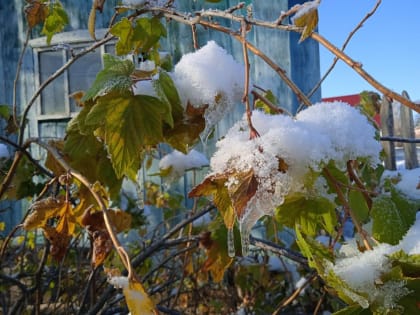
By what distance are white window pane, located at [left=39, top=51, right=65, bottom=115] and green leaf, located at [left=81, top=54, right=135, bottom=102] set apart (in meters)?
4.62

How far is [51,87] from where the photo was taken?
5250 millimetres

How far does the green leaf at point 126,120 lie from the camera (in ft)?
2.59

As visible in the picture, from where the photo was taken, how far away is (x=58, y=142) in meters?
1.61

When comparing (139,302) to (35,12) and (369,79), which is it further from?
(35,12)

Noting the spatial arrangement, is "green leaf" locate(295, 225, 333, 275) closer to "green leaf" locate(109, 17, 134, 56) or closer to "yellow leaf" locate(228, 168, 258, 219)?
"yellow leaf" locate(228, 168, 258, 219)

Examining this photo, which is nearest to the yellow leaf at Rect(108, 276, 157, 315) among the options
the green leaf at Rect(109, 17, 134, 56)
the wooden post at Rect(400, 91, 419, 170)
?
the green leaf at Rect(109, 17, 134, 56)

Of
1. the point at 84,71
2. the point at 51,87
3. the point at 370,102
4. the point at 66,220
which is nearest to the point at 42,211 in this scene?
the point at 66,220

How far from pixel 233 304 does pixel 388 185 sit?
1.71 metres

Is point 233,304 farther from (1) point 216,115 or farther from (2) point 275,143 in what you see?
(2) point 275,143

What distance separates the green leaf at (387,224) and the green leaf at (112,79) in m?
0.40

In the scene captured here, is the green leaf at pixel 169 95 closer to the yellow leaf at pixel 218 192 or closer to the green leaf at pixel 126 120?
the green leaf at pixel 126 120

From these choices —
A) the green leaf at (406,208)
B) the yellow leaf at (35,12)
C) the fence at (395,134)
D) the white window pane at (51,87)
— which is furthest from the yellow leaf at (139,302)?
the white window pane at (51,87)

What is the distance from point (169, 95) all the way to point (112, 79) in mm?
91

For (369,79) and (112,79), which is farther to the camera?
(112,79)
